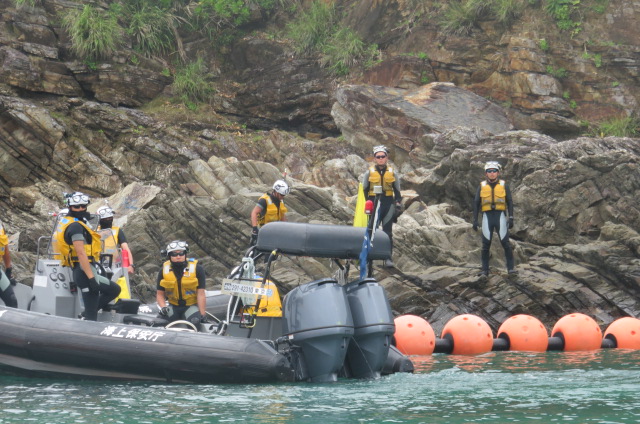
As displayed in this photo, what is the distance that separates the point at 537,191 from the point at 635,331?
17.0 ft

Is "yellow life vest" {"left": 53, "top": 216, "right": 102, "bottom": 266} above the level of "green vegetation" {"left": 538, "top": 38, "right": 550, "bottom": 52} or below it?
below

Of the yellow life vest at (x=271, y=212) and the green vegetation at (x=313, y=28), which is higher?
the green vegetation at (x=313, y=28)

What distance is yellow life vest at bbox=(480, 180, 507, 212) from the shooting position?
15094 millimetres

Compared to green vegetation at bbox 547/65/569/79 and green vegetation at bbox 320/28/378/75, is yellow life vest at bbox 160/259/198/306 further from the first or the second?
green vegetation at bbox 320/28/378/75

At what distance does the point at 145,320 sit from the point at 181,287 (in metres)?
0.55

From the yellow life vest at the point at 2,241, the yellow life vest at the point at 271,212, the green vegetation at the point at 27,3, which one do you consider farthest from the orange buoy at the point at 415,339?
the green vegetation at the point at 27,3

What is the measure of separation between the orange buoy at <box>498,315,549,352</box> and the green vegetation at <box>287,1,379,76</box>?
15.2m

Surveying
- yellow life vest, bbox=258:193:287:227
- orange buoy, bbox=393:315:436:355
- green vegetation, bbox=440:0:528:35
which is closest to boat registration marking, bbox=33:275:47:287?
yellow life vest, bbox=258:193:287:227

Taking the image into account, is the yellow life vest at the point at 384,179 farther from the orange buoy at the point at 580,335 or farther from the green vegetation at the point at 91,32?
the green vegetation at the point at 91,32

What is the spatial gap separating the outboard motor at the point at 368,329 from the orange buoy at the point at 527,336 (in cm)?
347

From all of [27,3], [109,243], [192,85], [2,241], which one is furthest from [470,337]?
[27,3]

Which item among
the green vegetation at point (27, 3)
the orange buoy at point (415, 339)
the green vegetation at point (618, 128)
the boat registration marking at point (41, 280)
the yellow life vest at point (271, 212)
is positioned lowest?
the orange buoy at point (415, 339)

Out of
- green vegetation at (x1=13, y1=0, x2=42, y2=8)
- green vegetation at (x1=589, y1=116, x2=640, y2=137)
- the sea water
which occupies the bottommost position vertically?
the sea water

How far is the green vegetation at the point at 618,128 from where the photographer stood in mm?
23406
